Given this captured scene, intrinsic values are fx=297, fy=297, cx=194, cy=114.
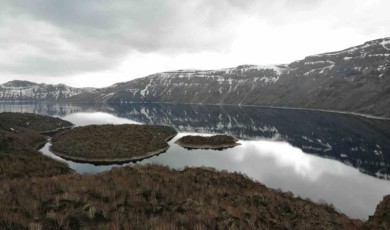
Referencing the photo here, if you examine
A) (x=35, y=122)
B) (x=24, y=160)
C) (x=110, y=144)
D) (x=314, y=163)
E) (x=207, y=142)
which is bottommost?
(x=314, y=163)

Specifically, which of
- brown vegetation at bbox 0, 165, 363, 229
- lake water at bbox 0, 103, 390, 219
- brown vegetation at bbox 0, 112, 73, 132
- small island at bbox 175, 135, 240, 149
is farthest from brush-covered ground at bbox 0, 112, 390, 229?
brown vegetation at bbox 0, 112, 73, 132

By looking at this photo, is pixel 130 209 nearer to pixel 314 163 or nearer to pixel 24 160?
pixel 24 160

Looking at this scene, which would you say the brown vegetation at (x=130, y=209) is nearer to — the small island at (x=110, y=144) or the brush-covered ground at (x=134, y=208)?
the brush-covered ground at (x=134, y=208)

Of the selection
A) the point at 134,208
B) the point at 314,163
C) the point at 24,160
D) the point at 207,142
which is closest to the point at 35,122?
the point at 207,142

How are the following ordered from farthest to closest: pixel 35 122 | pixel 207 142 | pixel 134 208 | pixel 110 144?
pixel 35 122 → pixel 207 142 → pixel 110 144 → pixel 134 208

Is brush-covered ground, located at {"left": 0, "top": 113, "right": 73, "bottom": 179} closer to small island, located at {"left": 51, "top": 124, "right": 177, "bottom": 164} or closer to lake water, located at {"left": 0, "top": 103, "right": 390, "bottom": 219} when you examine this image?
lake water, located at {"left": 0, "top": 103, "right": 390, "bottom": 219}

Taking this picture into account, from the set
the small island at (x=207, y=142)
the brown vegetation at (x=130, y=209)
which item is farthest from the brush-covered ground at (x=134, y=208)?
the small island at (x=207, y=142)
